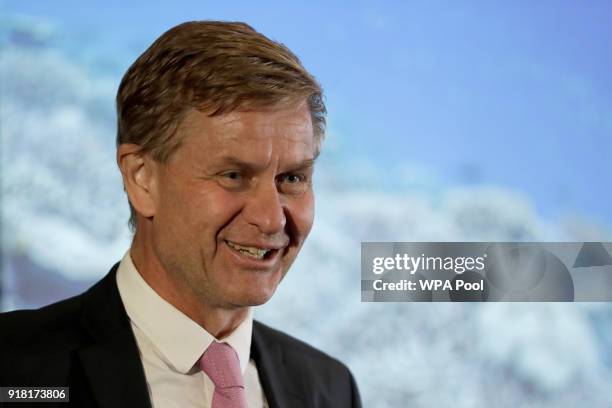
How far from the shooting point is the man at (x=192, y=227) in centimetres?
172

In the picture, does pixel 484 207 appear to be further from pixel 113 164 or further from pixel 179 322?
pixel 179 322

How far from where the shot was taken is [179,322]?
1.83 meters

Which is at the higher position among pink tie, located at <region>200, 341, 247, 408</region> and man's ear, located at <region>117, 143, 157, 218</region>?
man's ear, located at <region>117, 143, 157, 218</region>

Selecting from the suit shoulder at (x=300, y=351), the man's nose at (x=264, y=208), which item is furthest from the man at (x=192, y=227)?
the suit shoulder at (x=300, y=351)

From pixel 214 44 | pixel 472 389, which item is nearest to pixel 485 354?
pixel 472 389

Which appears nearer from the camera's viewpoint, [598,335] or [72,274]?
[72,274]

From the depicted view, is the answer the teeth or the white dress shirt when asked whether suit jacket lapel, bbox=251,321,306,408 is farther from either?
the teeth

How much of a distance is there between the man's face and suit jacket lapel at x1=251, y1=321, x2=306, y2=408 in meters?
0.25

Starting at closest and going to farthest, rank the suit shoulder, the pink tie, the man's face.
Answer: the man's face
the pink tie
the suit shoulder

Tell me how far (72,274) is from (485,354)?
1324 mm

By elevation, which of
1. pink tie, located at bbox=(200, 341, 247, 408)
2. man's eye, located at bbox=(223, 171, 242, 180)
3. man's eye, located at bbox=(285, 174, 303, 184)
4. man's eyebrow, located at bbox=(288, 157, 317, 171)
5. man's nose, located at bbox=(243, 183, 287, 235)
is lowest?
pink tie, located at bbox=(200, 341, 247, 408)

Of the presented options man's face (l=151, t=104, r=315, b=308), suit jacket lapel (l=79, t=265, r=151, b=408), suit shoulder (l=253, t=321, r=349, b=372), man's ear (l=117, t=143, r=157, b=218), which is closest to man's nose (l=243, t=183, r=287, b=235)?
man's face (l=151, t=104, r=315, b=308)

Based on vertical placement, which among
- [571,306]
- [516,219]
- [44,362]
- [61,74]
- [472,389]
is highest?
[61,74]

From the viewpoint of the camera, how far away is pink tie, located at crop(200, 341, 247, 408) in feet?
5.98
